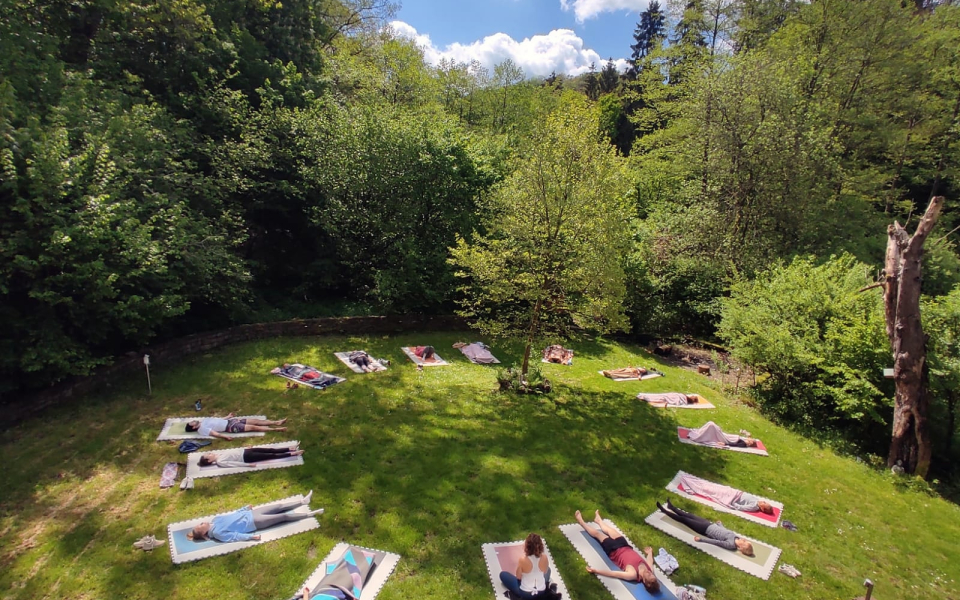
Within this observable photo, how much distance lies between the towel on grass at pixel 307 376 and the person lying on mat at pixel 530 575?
7.94 metres

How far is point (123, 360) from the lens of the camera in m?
11.6

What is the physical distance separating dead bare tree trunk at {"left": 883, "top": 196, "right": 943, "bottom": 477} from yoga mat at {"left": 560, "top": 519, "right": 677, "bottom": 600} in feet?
27.8

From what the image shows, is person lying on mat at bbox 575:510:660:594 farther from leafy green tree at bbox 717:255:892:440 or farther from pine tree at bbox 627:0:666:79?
pine tree at bbox 627:0:666:79

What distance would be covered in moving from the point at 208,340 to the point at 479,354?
9.32 metres

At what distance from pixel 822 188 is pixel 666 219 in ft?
22.2

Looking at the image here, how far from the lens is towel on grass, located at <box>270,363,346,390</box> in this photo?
12273mm

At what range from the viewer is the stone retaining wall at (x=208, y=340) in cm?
Answer: 979

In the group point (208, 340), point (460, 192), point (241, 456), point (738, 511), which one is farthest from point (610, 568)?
point (460, 192)

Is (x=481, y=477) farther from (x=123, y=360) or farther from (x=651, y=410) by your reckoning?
(x=123, y=360)

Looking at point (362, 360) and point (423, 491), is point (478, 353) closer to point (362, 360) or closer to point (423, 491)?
point (362, 360)

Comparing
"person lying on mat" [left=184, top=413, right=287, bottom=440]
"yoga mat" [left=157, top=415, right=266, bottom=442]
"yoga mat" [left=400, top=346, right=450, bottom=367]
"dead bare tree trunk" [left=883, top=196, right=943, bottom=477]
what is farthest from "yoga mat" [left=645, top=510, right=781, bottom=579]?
"yoga mat" [left=400, top=346, right=450, bottom=367]

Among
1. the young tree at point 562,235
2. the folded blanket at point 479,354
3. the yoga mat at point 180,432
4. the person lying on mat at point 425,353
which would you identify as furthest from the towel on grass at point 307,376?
the folded blanket at point 479,354

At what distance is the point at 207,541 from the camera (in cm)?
652

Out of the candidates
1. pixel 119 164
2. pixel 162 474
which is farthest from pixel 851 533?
pixel 119 164
